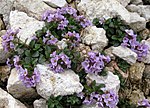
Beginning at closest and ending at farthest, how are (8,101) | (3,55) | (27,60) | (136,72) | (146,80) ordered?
(8,101) < (27,60) < (3,55) < (136,72) < (146,80)

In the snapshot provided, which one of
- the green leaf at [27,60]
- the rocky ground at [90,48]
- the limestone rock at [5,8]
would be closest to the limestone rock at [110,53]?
the rocky ground at [90,48]

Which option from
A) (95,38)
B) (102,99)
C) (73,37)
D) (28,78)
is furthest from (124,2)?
(28,78)

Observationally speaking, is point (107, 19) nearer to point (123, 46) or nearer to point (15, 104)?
point (123, 46)

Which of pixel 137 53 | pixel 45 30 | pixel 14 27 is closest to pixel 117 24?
pixel 137 53

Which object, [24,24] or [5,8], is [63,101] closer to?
[24,24]

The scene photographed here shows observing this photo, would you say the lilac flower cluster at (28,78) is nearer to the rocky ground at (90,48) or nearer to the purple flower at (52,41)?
the rocky ground at (90,48)

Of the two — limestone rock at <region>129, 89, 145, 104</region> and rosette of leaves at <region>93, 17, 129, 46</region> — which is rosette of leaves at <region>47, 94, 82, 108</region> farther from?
rosette of leaves at <region>93, 17, 129, 46</region>
